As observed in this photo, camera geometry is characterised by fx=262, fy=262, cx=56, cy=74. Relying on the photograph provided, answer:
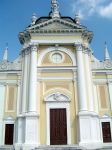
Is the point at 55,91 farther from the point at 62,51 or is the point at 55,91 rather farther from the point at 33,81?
the point at 62,51

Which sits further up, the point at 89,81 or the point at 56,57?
the point at 56,57

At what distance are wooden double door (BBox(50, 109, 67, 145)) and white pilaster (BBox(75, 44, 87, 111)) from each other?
5.78 ft

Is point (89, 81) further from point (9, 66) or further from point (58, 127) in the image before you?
point (9, 66)

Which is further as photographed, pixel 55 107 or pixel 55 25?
pixel 55 25

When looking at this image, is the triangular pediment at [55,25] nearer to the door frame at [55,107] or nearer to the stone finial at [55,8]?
the stone finial at [55,8]

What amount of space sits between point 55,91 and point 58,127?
3.17 meters

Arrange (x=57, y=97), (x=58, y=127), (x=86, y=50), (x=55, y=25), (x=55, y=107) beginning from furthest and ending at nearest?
(x=55, y=25) → (x=86, y=50) → (x=57, y=97) → (x=55, y=107) → (x=58, y=127)

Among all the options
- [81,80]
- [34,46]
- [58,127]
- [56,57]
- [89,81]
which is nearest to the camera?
[58,127]

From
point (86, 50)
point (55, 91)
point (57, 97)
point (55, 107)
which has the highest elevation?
point (86, 50)

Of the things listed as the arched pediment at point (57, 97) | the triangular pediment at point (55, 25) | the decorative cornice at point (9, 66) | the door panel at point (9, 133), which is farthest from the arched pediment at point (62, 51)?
the door panel at point (9, 133)

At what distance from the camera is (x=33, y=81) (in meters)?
23.2

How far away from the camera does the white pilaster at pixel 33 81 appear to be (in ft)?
73.2

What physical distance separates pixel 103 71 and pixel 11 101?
8991mm

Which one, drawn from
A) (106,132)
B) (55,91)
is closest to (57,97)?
(55,91)
